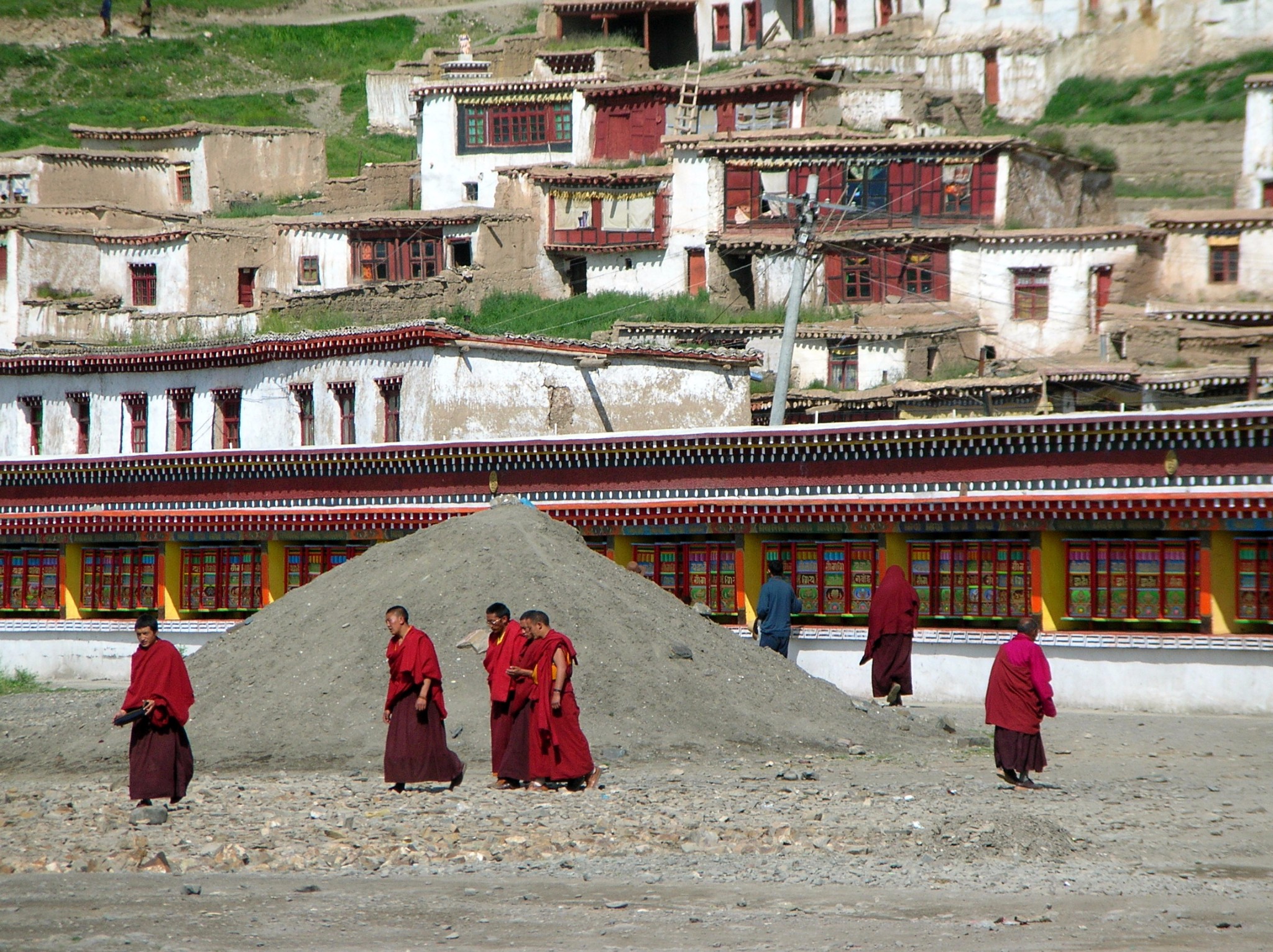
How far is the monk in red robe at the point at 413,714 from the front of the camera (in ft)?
44.4

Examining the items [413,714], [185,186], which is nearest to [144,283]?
[185,186]

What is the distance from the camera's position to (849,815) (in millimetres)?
12664

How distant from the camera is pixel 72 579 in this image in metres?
28.3

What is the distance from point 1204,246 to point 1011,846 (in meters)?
32.9

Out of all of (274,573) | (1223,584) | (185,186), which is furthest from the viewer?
(185,186)

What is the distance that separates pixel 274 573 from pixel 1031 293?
72.1ft

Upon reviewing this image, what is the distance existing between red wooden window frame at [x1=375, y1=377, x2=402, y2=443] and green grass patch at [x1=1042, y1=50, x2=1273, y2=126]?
30.2 meters

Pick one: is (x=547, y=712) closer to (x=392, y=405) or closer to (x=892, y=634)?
(x=892, y=634)

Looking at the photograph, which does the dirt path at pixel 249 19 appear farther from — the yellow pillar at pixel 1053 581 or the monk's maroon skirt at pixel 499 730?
the monk's maroon skirt at pixel 499 730

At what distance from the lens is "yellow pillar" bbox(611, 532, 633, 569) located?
78.0 feet

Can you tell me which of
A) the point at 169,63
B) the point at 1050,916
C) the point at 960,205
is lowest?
the point at 1050,916

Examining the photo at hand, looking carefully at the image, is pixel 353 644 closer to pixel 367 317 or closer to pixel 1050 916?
pixel 1050 916

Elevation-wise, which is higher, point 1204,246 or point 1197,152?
point 1197,152

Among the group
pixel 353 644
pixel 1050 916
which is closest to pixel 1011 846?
pixel 1050 916
